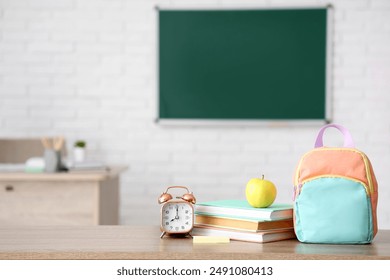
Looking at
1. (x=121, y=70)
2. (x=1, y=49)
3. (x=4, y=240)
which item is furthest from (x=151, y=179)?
(x=4, y=240)

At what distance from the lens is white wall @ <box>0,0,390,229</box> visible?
4176 millimetres

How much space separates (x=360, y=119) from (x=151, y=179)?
1.42 meters

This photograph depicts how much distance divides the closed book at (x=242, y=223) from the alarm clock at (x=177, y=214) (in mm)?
67

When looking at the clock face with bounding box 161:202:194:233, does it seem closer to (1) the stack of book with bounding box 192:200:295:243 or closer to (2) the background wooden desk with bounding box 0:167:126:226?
(1) the stack of book with bounding box 192:200:295:243

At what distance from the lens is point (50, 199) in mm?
3238

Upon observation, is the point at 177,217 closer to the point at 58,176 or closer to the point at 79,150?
the point at 58,176

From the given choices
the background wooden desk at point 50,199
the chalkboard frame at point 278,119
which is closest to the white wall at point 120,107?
the chalkboard frame at point 278,119

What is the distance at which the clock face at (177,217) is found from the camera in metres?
1.58

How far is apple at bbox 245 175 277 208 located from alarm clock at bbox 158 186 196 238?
0.15 m

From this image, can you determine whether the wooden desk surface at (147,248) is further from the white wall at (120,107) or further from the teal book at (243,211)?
the white wall at (120,107)

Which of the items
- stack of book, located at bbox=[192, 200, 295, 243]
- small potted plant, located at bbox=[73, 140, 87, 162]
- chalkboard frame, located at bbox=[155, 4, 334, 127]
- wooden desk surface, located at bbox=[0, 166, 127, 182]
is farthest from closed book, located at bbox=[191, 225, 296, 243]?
chalkboard frame, located at bbox=[155, 4, 334, 127]
